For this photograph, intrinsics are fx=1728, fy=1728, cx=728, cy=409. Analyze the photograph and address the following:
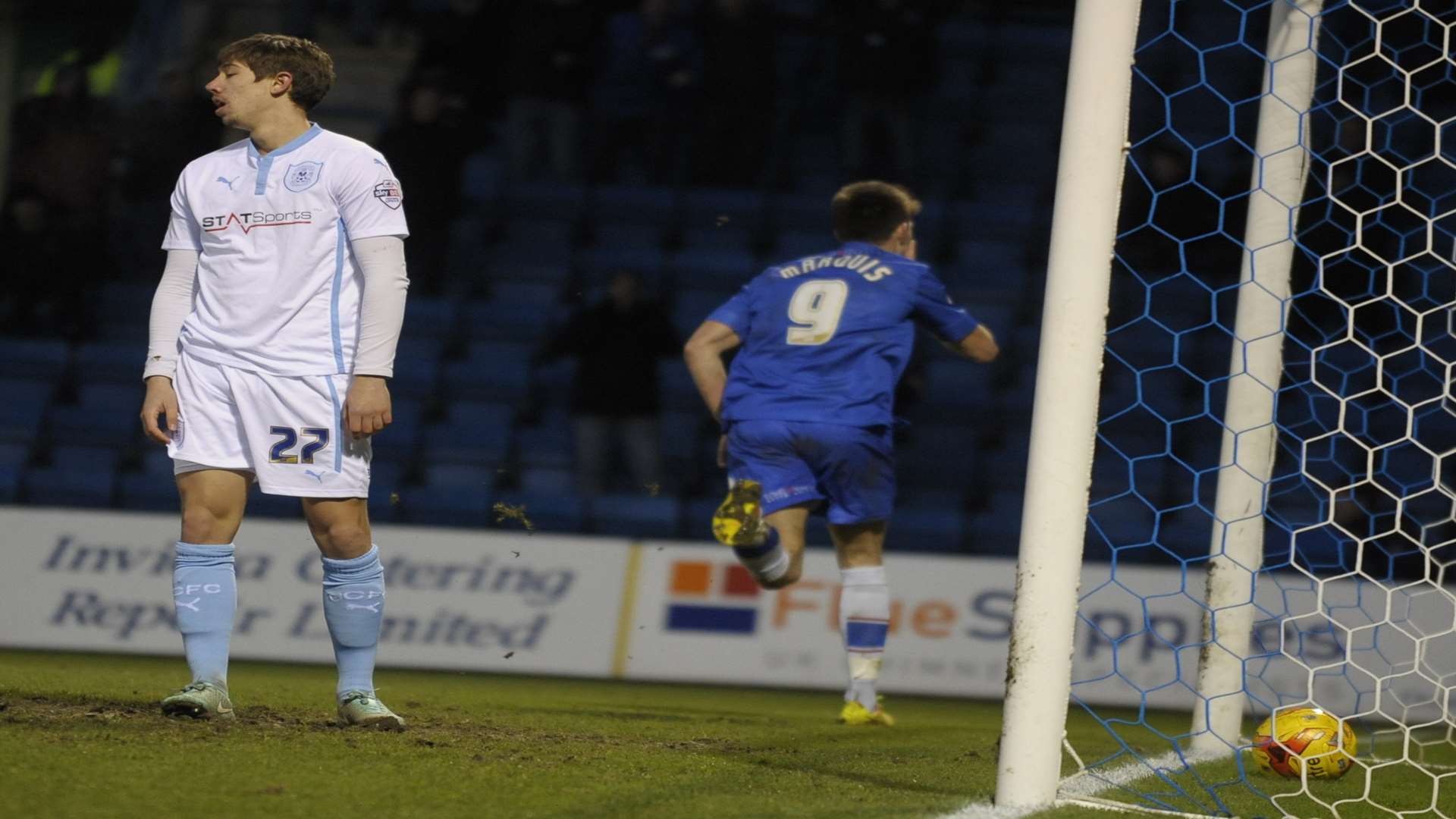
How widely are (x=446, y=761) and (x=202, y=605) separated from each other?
0.78 meters

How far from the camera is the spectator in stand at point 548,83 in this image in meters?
11.0

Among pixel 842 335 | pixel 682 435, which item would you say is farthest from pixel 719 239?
pixel 842 335

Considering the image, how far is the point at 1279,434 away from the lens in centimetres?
757

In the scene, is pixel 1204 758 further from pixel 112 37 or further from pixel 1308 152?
pixel 112 37

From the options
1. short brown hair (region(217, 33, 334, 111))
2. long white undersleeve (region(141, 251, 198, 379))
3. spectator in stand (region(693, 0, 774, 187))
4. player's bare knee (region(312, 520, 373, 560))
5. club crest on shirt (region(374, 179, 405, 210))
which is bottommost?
player's bare knee (region(312, 520, 373, 560))

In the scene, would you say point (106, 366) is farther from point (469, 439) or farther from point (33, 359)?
point (469, 439)

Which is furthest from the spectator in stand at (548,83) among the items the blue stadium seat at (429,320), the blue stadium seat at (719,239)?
the blue stadium seat at (429,320)

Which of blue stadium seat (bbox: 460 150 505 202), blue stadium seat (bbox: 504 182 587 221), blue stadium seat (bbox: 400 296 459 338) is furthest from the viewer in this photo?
blue stadium seat (bbox: 460 150 505 202)

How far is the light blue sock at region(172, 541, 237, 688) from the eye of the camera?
4023mm

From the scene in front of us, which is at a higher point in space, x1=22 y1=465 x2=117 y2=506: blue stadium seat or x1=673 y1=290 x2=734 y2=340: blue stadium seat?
x1=673 y1=290 x2=734 y2=340: blue stadium seat

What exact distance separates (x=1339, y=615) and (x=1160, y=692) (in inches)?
35.8

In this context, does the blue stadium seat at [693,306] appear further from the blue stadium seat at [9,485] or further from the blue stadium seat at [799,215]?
the blue stadium seat at [9,485]

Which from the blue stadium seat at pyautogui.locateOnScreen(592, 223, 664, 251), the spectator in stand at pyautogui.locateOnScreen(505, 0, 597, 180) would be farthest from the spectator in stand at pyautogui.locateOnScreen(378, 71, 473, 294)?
the blue stadium seat at pyautogui.locateOnScreen(592, 223, 664, 251)

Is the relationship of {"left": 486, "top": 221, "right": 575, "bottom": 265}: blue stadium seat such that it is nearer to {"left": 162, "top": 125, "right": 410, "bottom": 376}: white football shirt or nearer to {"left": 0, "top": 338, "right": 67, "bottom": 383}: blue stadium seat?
{"left": 0, "top": 338, "right": 67, "bottom": 383}: blue stadium seat
